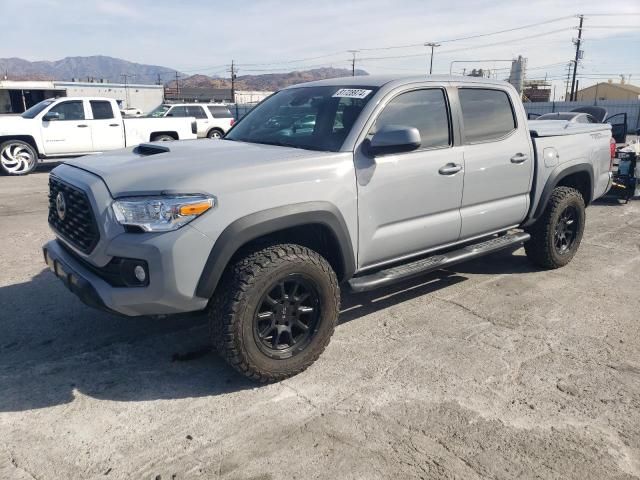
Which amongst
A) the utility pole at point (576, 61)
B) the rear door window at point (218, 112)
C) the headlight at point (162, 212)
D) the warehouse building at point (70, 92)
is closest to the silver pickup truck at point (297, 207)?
the headlight at point (162, 212)

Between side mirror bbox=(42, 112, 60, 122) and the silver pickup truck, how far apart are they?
10.4m

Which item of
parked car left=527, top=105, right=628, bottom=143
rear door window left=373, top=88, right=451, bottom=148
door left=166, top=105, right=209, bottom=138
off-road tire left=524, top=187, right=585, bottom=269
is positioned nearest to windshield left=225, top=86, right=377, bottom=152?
rear door window left=373, top=88, right=451, bottom=148

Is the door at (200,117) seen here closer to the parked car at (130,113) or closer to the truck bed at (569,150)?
the parked car at (130,113)

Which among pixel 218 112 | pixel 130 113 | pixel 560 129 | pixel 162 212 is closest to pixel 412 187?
pixel 162 212

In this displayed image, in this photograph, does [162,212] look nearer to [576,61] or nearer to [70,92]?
[70,92]

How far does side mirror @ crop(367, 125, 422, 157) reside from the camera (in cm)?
343

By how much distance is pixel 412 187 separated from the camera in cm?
386

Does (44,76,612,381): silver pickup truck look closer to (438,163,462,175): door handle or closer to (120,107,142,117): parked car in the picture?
(438,163,462,175): door handle

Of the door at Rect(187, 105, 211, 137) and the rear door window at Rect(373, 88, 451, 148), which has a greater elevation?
the rear door window at Rect(373, 88, 451, 148)

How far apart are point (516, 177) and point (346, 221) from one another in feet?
6.89

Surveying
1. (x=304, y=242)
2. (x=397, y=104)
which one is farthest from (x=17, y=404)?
(x=397, y=104)

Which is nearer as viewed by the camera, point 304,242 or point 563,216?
point 304,242

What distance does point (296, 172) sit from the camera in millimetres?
3271

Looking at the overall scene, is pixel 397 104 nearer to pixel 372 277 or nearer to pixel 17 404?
pixel 372 277
